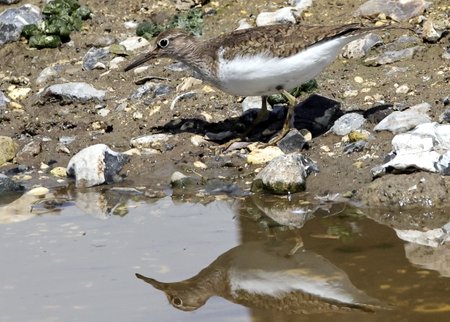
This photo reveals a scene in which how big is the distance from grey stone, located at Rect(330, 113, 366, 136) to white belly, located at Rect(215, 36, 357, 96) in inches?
23.0

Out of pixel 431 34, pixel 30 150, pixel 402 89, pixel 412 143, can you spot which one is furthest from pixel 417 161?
pixel 30 150

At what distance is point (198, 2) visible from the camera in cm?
1230

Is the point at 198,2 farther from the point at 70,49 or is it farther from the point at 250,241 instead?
the point at 250,241

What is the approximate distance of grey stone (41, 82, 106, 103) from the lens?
10.8 m

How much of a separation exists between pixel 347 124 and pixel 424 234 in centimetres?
228

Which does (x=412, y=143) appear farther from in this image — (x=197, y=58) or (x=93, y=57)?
(x=93, y=57)

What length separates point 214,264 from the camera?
6969 mm

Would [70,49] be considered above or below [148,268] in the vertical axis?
below

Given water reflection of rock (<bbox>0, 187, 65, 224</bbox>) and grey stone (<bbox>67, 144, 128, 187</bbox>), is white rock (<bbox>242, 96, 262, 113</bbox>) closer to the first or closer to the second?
grey stone (<bbox>67, 144, 128, 187</bbox>)

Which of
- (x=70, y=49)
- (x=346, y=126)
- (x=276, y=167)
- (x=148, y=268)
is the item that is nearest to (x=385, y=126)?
(x=346, y=126)

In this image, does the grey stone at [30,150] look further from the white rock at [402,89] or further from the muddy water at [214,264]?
the white rock at [402,89]

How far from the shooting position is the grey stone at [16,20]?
12.1 metres

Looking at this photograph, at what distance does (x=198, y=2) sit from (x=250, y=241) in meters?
5.51

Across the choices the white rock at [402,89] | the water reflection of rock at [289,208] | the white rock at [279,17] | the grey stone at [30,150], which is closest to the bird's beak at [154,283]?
the water reflection of rock at [289,208]
